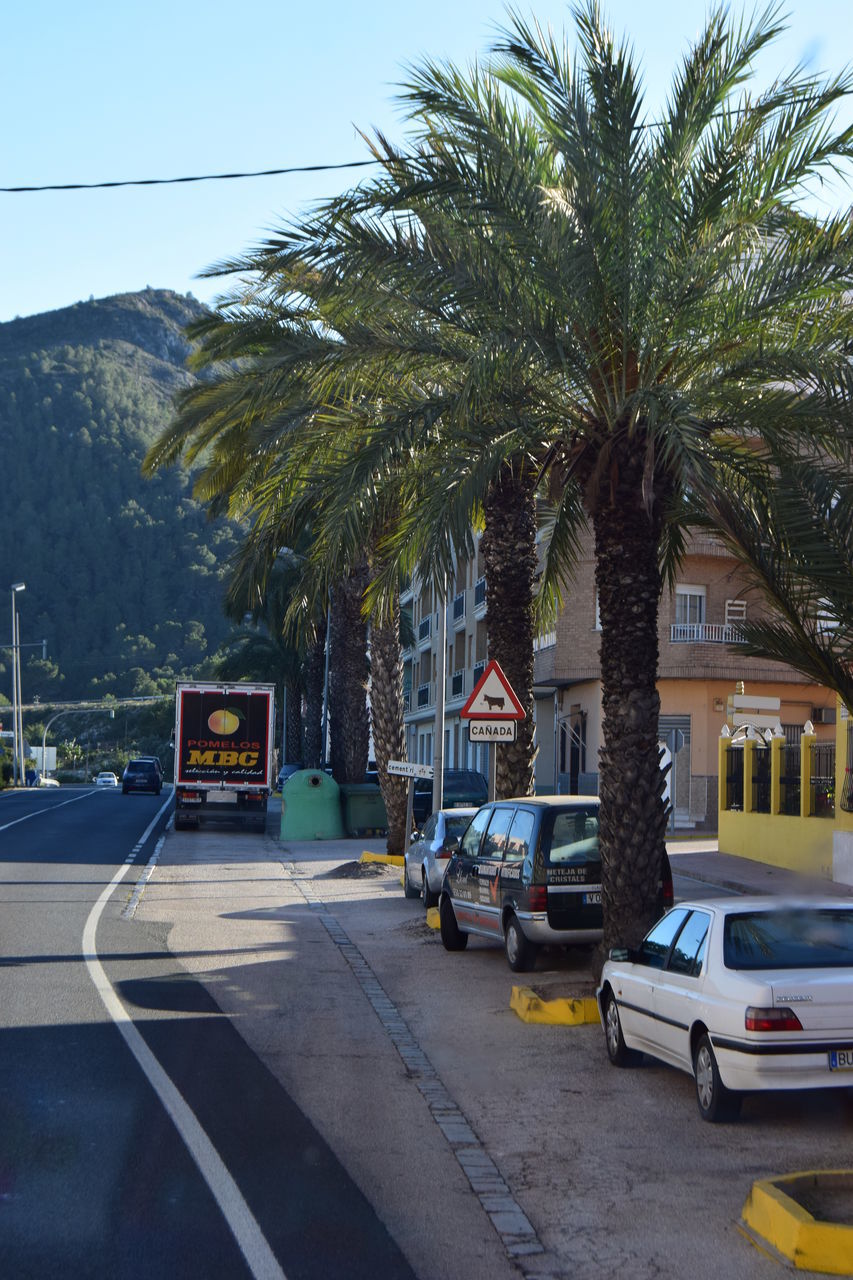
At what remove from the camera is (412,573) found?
15.3 m

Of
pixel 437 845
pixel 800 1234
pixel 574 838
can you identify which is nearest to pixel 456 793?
pixel 437 845

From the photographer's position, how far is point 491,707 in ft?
52.4

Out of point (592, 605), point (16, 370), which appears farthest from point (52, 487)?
point (592, 605)

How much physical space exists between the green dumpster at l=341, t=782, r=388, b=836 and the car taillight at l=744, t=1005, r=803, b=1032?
27303mm

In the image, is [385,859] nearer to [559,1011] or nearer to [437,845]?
[437,845]

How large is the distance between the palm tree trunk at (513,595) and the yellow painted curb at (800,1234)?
35.3ft

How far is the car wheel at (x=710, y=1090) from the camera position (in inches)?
313

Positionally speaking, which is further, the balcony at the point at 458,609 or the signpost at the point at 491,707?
the balcony at the point at 458,609

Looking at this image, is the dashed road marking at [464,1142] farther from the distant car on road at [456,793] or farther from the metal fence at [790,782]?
the distant car on road at [456,793]

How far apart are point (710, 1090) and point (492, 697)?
26.6 ft

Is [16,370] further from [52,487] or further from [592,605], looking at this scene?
[592,605]

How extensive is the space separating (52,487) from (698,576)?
13534 centimetres

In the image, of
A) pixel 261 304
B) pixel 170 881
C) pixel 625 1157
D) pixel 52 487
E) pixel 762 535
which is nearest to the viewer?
pixel 625 1157

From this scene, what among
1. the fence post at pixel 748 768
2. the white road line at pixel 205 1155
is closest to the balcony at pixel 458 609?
the fence post at pixel 748 768
